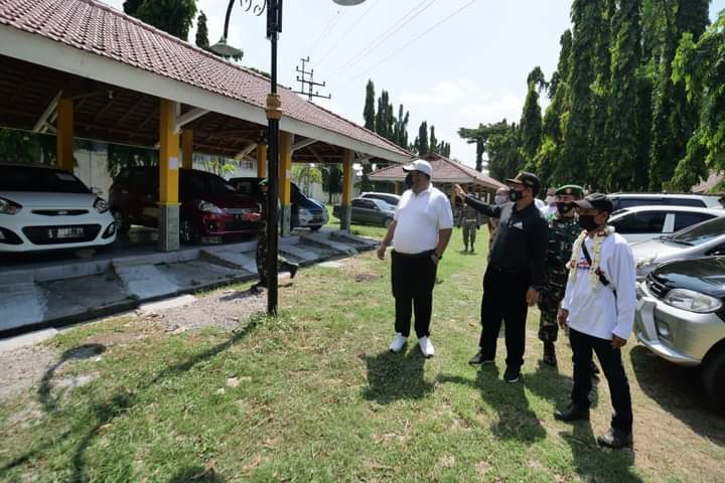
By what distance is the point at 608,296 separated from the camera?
8.63 feet

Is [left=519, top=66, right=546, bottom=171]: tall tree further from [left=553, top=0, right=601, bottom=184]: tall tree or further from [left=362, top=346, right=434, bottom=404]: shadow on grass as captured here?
[left=362, top=346, right=434, bottom=404]: shadow on grass

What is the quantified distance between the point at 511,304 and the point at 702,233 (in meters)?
4.88

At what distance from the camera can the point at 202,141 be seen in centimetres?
1462

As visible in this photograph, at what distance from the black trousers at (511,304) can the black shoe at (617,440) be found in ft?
2.93

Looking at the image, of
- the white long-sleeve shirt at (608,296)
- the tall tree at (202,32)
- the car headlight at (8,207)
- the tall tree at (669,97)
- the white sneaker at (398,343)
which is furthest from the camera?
the tall tree at (202,32)

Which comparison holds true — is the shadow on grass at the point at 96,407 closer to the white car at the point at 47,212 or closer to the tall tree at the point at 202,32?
the white car at the point at 47,212

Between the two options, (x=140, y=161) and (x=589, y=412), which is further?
(x=140, y=161)

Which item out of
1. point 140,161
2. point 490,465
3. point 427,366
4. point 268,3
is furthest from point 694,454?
point 140,161

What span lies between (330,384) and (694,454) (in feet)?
8.75

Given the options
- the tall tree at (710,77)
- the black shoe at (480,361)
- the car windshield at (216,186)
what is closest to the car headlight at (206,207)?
the car windshield at (216,186)

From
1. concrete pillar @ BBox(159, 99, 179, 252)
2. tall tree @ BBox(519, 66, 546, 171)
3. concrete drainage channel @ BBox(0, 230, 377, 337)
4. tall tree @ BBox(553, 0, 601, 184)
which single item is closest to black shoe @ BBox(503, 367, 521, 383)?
concrete drainage channel @ BBox(0, 230, 377, 337)

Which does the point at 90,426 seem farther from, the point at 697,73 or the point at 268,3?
the point at 697,73

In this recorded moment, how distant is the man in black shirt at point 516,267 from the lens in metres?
3.26

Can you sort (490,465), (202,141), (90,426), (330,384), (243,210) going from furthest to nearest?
1. (202,141)
2. (243,210)
3. (330,384)
4. (90,426)
5. (490,465)
